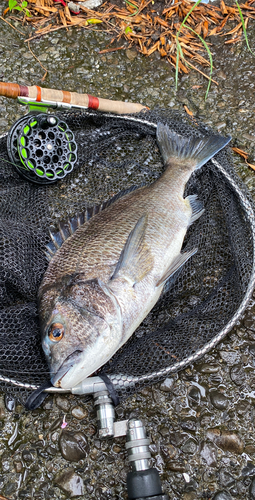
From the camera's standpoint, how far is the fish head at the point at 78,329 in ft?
7.03

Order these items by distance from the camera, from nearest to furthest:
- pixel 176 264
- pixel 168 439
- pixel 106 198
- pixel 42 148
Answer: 1. pixel 168 439
2. pixel 176 264
3. pixel 42 148
4. pixel 106 198

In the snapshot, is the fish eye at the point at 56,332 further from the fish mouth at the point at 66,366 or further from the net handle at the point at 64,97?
the net handle at the point at 64,97

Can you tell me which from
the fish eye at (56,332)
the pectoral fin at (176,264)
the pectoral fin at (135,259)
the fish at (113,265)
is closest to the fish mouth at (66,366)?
the fish at (113,265)

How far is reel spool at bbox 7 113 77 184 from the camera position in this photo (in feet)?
9.52

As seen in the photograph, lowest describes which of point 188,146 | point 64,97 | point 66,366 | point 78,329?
point 66,366

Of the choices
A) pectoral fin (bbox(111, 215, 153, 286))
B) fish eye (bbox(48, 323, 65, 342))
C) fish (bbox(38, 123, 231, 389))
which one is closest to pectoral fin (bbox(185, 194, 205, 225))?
fish (bbox(38, 123, 231, 389))

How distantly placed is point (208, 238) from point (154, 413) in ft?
4.60

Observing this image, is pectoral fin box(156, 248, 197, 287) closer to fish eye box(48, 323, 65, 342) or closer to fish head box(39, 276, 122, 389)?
fish head box(39, 276, 122, 389)

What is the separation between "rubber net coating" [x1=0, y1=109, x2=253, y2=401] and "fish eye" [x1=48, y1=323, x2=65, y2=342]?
321 mm

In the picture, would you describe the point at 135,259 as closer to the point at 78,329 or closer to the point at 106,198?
the point at 78,329

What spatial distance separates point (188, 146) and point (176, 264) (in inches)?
43.6

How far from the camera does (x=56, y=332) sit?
2.20m

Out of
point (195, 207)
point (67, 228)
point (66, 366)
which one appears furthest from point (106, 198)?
point (66, 366)

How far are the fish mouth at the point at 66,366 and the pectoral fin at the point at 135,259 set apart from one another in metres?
0.54
